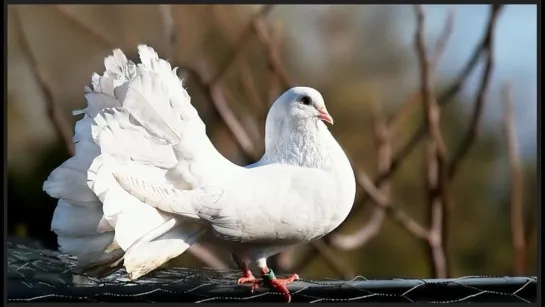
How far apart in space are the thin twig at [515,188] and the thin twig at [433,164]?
27cm

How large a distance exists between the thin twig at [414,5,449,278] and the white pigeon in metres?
1.35

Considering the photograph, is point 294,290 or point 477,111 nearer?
point 294,290

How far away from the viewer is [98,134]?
1208 mm

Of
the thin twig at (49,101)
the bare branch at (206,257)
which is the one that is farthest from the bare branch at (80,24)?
the bare branch at (206,257)

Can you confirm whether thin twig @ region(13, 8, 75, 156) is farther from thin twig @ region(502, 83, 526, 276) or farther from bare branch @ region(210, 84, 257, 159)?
thin twig @ region(502, 83, 526, 276)

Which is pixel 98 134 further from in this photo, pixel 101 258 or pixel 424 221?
pixel 424 221

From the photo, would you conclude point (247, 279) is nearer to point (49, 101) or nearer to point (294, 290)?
point (294, 290)

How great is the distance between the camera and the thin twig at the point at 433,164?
2580mm

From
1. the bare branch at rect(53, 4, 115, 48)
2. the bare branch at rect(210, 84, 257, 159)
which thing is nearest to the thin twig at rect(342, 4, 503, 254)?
the bare branch at rect(210, 84, 257, 159)

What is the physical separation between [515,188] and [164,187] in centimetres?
199

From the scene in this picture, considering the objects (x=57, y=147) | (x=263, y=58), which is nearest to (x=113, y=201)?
(x=57, y=147)

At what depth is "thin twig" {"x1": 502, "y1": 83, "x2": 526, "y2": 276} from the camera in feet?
8.43

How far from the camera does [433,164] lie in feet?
9.32

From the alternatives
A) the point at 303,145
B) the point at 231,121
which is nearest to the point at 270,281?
the point at 303,145
